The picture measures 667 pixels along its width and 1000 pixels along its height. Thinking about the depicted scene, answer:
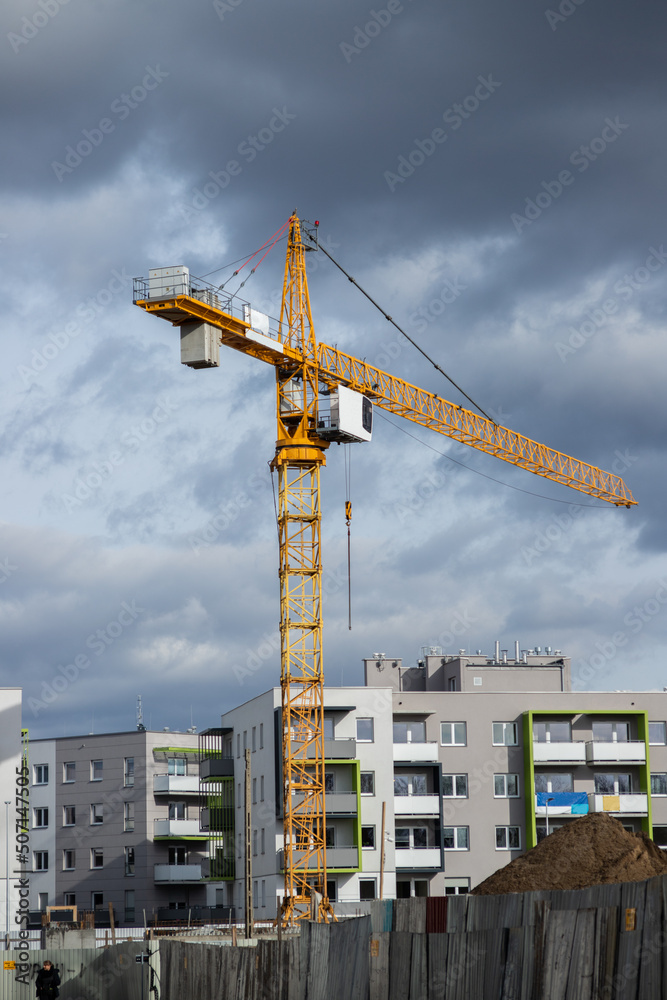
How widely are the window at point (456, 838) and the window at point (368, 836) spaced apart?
14.3ft

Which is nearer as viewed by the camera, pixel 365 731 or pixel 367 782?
pixel 367 782

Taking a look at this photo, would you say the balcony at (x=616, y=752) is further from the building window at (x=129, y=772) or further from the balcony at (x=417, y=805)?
the building window at (x=129, y=772)

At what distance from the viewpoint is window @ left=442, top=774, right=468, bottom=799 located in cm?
6925

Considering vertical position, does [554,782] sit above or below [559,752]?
below

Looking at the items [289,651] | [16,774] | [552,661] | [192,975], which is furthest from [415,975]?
[552,661]

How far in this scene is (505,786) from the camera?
69.8 meters

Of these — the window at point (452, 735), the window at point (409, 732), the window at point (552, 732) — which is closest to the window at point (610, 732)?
the window at point (552, 732)

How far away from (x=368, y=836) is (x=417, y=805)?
296 cm

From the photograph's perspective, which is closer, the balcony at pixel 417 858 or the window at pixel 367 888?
the window at pixel 367 888

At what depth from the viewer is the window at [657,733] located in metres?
71.9

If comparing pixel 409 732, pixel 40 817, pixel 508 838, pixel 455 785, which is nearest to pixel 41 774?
pixel 40 817

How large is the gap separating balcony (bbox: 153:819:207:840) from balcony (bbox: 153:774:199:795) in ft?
6.16

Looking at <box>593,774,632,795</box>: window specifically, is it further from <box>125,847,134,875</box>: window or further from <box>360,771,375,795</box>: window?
<box>125,847,134,875</box>: window

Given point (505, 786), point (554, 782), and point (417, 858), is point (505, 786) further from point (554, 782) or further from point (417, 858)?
point (417, 858)
